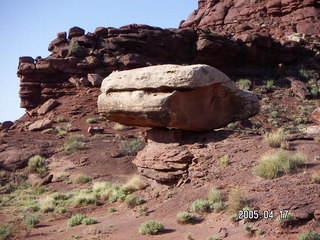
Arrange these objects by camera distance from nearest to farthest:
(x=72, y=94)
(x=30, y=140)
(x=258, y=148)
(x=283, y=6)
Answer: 1. (x=258, y=148)
2. (x=30, y=140)
3. (x=72, y=94)
4. (x=283, y=6)

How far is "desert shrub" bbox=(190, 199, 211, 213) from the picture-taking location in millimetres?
8773

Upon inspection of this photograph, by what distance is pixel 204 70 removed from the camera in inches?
434

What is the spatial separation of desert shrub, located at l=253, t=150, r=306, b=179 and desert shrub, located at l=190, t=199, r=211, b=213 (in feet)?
4.90

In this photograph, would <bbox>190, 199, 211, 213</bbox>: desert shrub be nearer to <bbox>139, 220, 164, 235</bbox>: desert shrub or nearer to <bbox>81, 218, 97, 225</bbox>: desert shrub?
<bbox>139, 220, 164, 235</bbox>: desert shrub

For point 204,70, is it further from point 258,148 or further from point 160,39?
point 160,39

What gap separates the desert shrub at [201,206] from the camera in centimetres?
877

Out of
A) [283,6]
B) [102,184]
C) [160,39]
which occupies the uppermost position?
[283,6]

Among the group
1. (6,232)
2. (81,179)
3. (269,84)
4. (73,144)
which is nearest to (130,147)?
(73,144)

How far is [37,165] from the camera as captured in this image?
64.3ft

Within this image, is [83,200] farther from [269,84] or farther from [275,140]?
[269,84]

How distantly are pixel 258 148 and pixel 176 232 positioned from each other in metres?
3.77

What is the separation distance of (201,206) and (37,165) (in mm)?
13029

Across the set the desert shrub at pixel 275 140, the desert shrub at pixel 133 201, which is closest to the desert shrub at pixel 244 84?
the desert shrub at pixel 275 140

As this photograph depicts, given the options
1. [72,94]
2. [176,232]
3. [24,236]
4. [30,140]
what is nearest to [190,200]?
[176,232]
